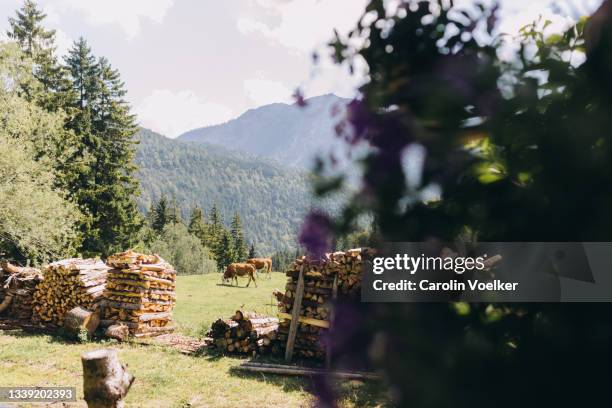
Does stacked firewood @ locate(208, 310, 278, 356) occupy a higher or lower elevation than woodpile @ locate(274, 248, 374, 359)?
lower

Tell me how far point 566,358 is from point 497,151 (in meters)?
0.39

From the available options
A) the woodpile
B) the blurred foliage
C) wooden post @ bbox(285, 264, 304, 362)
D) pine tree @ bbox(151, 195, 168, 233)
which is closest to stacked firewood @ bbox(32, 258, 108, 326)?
the woodpile

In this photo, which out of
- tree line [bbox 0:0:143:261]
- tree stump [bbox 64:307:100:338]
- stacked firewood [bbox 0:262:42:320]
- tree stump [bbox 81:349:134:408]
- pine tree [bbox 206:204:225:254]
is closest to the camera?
tree stump [bbox 81:349:134:408]

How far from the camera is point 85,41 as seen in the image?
3125cm

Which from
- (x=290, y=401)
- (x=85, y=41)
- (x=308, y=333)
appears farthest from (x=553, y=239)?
(x=85, y=41)

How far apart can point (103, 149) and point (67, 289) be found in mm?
18481

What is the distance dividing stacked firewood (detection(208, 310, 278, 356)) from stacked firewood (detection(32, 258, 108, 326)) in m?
4.31

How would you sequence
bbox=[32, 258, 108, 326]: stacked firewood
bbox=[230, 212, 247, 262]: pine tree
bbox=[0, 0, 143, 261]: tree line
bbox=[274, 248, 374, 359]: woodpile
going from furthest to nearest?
bbox=[230, 212, 247, 262]: pine tree
bbox=[0, 0, 143, 261]: tree line
bbox=[32, 258, 108, 326]: stacked firewood
bbox=[274, 248, 374, 359]: woodpile

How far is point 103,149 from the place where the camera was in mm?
30250

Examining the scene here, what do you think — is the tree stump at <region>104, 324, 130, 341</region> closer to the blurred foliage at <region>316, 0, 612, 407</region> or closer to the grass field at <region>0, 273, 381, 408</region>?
the grass field at <region>0, 273, 381, 408</region>

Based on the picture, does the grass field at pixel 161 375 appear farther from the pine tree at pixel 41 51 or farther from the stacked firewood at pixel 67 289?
the pine tree at pixel 41 51

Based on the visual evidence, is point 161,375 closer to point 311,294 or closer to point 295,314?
point 295,314

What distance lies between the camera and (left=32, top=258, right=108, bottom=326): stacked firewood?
45.0 ft

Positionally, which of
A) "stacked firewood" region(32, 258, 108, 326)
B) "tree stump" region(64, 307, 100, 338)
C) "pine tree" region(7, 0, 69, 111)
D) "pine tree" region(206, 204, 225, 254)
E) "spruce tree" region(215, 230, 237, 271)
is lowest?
"tree stump" region(64, 307, 100, 338)
